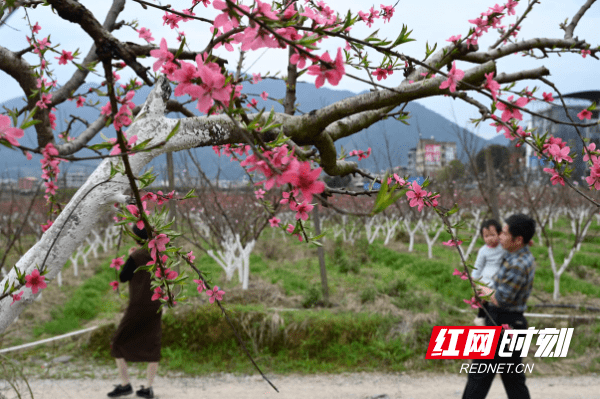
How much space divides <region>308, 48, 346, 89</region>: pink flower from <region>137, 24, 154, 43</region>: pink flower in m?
2.91

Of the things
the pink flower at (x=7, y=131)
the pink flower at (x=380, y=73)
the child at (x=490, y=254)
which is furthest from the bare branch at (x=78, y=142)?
the child at (x=490, y=254)

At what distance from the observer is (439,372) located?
4.79 metres

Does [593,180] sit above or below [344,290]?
above

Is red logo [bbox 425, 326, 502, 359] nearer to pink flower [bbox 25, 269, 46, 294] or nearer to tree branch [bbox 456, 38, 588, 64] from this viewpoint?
tree branch [bbox 456, 38, 588, 64]

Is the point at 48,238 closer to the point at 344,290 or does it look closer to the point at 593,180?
the point at 593,180

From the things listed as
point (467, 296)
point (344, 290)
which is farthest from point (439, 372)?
point (344, 290)

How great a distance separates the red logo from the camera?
279 centimetres

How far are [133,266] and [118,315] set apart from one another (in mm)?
2812

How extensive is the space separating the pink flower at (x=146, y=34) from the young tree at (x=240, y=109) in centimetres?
71

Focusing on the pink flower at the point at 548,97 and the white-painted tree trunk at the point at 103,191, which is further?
the pink flower at the point at 548,97

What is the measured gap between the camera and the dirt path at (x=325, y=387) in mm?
4215

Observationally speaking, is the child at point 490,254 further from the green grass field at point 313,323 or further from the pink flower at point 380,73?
the pink flower at point 380,73

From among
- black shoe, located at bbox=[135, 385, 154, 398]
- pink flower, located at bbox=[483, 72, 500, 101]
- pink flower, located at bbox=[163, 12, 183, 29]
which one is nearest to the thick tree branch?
pink flower, located at bbox=[483, 72, 500, 101]

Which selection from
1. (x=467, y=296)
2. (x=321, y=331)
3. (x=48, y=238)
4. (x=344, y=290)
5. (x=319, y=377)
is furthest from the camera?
(x=344, y=290)
